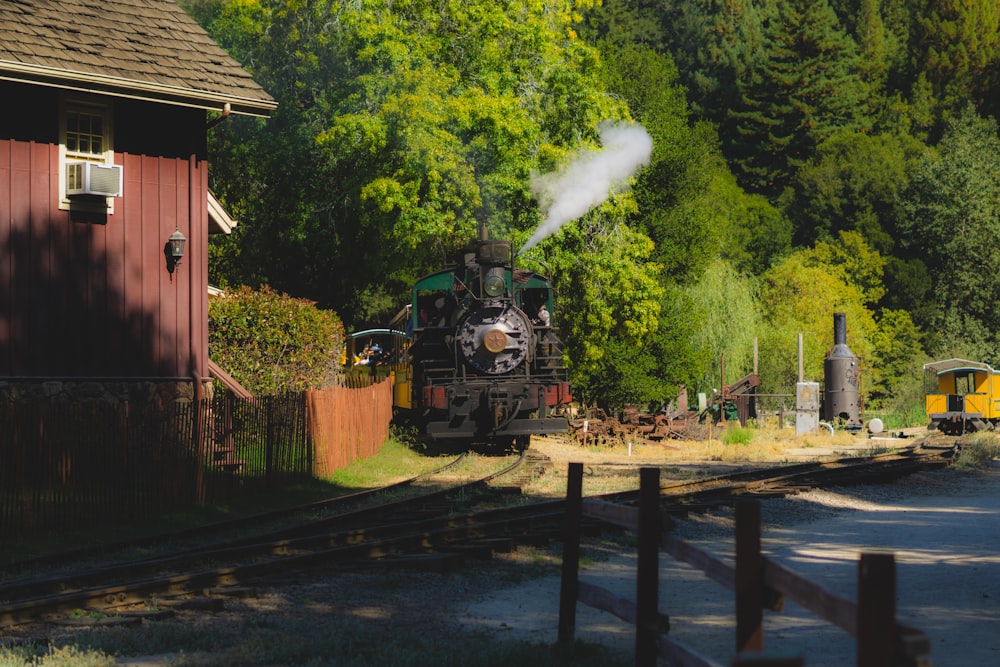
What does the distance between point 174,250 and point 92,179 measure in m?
1.71

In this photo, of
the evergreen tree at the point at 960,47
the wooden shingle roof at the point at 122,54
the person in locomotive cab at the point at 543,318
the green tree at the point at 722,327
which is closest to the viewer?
the wooden shingle roof at the point at 122,54

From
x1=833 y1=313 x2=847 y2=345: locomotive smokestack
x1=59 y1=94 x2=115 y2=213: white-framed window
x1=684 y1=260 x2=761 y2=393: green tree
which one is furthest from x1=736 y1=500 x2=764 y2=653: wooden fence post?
x1=684 y1=260 x2=761 y2=393: green tree

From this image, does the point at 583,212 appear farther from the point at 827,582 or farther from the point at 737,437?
the point at 827,582

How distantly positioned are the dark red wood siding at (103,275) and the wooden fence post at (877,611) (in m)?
15.6

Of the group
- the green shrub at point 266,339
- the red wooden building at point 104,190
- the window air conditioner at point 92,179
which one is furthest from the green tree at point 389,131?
the window air conditioner at point 92,179

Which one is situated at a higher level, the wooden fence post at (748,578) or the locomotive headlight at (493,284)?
the locomotive headlight at (493,284)

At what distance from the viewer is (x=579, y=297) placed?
1366 inches

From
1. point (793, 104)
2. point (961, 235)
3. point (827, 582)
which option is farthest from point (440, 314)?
point (793, 104)

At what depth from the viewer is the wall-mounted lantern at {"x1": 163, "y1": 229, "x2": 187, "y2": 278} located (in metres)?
19.0

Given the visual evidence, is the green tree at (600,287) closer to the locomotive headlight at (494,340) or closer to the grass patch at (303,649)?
the locomotive headlight at (494,340)

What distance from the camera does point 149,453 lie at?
15.2m

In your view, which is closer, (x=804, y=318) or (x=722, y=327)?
(x=722, y=327)

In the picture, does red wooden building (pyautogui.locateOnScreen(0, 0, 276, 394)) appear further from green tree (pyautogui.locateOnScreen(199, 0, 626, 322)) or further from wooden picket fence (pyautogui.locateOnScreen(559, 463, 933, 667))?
wooden picket fence (pyautogui.locateOnScreen(559, 463, 933, 667))

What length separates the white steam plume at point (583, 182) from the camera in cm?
3159
